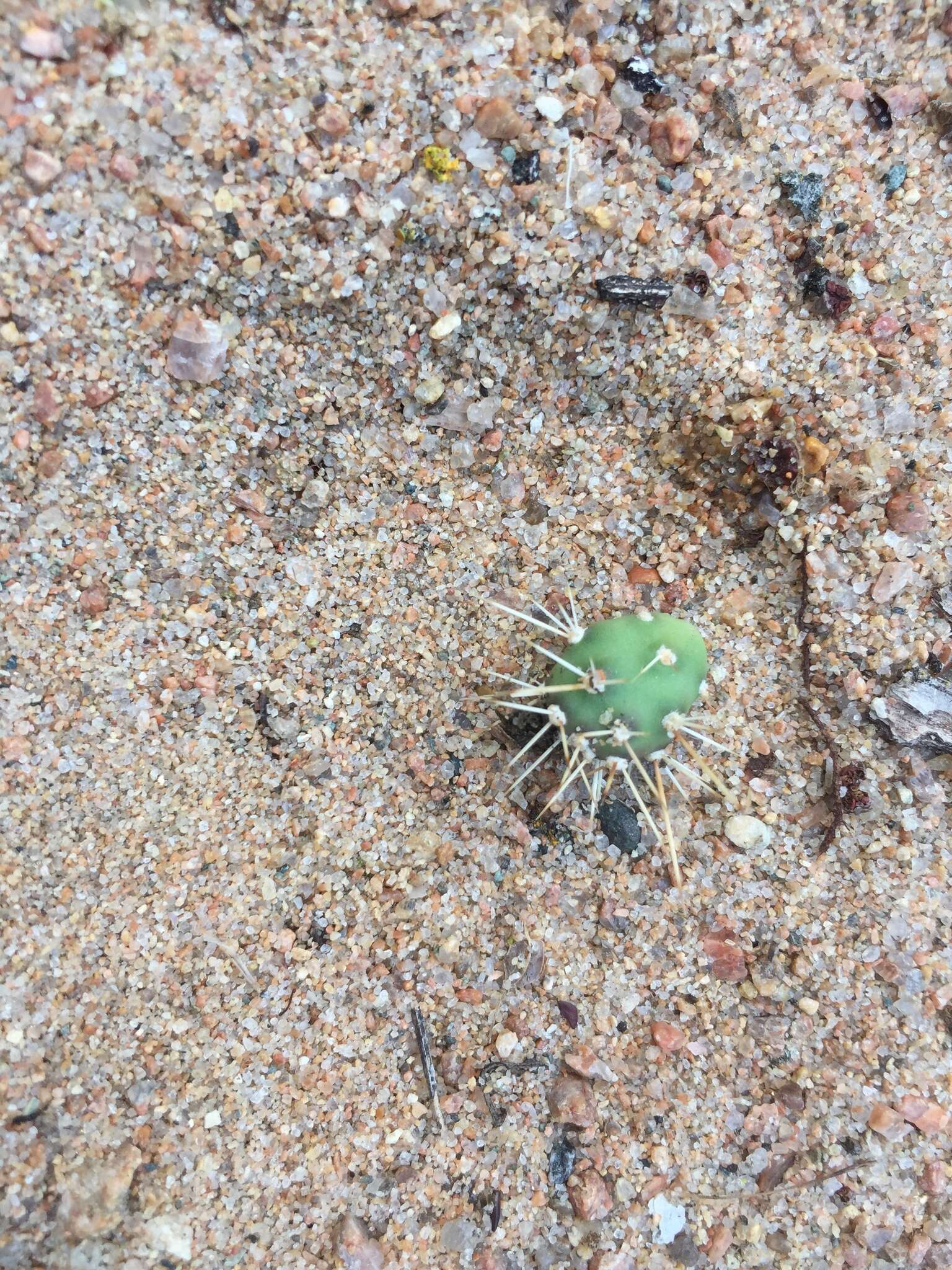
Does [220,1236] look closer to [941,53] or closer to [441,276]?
[441,276]

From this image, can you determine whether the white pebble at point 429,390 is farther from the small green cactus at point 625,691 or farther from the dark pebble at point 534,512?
the small green cactus at point 625,691

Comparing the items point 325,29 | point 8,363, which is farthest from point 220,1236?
point 325,29

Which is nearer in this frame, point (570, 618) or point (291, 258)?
point (291, 258)

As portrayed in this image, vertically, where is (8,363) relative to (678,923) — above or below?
above

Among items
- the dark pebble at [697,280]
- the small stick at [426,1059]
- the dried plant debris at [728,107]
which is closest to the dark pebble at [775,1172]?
the small stick at [426,1059]

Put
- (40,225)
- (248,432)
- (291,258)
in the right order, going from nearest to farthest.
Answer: (40,225) → (291,258) → (248,432)

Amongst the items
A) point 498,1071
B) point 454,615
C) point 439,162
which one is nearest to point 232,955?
point 498,1071

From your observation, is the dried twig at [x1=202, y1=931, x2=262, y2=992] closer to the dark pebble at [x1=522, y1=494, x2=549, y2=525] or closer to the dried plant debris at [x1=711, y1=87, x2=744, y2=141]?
the dark pebble at [x1=522, y1=494, x2=549, y2=525]

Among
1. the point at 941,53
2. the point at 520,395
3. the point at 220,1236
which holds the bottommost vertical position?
the point at 220,1236
